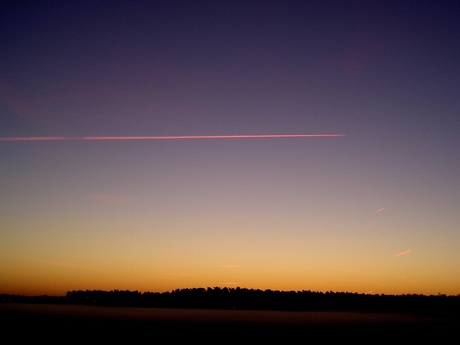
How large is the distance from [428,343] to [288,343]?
24.3 meters

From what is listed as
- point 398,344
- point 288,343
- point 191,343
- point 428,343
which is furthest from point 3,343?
point 428,343

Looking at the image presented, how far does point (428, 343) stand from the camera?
2817 inches

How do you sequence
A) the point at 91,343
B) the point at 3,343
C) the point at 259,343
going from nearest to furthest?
1. the point at 3,343
2. the point at 91,343
3. the point at 259,343

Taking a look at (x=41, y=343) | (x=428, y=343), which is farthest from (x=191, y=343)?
(x=428, y=343)

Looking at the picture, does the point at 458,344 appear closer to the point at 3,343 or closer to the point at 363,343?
the point at 363,343

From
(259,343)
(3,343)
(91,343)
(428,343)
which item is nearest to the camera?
(3,343)

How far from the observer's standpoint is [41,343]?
196 ft

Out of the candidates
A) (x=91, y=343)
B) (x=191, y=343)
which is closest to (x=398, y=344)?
(x=191, y=343)

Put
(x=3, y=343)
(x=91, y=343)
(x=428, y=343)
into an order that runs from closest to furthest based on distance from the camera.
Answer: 1. (x=3, y=343)
2. (x=91, y=343)
3. (x=428, y=343)

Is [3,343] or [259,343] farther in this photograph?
[259,343]

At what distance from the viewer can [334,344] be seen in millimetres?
67250

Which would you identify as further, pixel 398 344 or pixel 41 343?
pixel 398 344

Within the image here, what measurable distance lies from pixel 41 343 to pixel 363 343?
48812 millimetres

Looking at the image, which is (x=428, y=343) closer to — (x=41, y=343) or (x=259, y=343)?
(x=259, y=343)
